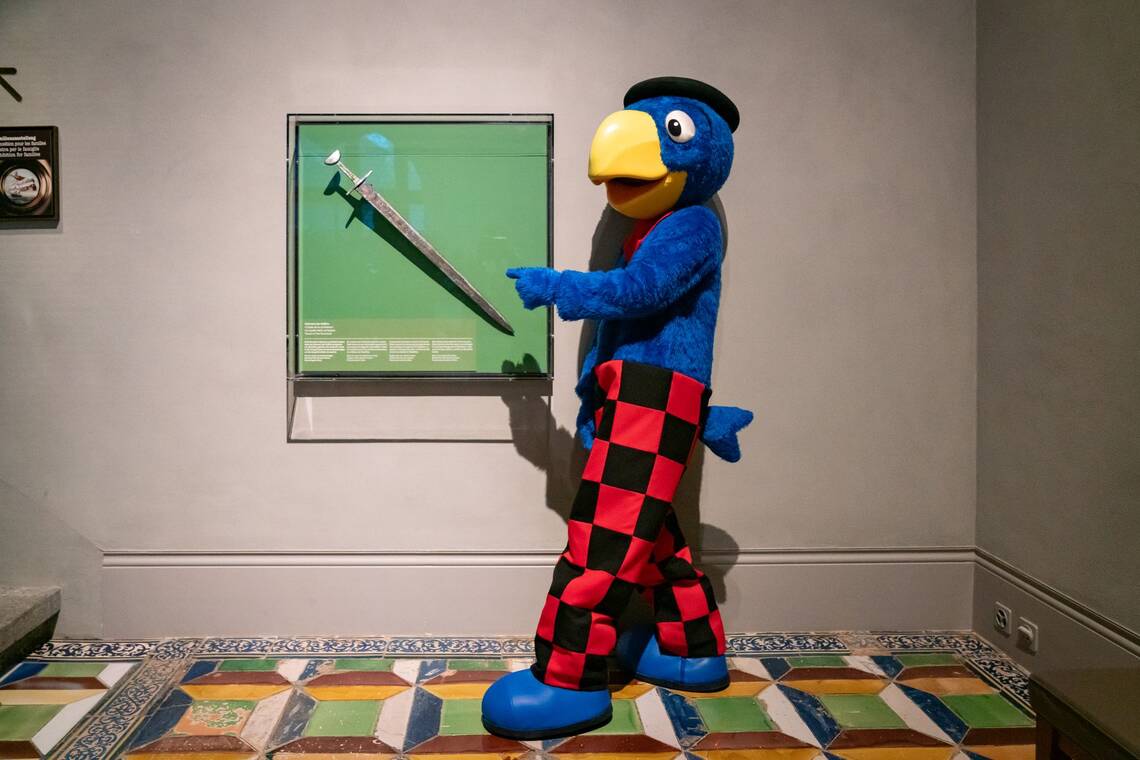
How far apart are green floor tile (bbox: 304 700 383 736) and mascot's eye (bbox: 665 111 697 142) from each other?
1.53 meters

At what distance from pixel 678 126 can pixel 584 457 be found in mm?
955

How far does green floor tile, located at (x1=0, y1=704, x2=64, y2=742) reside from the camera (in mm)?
1679

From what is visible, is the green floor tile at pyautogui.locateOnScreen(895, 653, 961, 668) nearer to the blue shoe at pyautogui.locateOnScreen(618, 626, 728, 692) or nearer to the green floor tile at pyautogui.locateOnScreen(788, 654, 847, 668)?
the green floor tile at pyautogui.locateOnScreen(788, 654, 847, 668)

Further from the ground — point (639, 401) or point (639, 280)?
point (639, 280)

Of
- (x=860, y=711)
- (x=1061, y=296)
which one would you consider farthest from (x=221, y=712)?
(x=1061, y=296)

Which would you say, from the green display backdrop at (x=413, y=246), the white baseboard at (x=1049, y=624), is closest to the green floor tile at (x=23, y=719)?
the green display backdrop at (x=413, y=246)

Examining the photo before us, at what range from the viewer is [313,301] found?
211 centimetres

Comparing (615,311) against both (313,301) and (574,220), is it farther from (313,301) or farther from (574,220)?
(313,301)

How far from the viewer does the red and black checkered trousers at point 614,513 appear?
1665mm

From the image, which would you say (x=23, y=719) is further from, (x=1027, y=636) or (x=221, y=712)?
(x=1027, y=636)

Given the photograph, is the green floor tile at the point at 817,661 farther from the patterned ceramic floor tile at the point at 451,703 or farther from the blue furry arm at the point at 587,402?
the blue furry arm at the point at 587,402

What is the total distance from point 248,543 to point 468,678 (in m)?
0.78

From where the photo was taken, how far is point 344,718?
1739 mm

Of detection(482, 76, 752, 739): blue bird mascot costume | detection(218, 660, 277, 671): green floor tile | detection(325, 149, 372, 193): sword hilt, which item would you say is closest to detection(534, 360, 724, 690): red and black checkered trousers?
detection(482, 76, 752, 739): blue bird mascot costume
